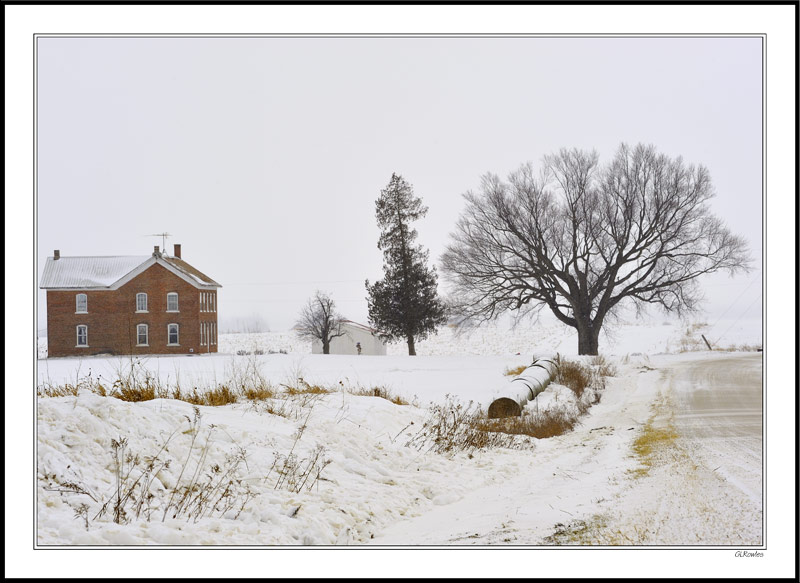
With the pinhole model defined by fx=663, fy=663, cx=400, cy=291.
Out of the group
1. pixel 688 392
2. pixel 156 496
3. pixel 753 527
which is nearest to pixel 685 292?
pixel 688 392

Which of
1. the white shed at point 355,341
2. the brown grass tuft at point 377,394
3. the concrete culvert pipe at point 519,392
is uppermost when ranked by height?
the brown grass tuft at point 377,394

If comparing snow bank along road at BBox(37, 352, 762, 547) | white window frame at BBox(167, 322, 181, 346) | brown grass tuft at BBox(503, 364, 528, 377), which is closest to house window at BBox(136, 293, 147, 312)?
white window frame at BBox(167, 322, 181, 346)

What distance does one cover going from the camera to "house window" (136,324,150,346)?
44969mm

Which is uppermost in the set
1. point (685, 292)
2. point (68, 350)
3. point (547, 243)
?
point (547, 243)

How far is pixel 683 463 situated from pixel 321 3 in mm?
7180

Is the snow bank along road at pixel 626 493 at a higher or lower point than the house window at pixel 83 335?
higher

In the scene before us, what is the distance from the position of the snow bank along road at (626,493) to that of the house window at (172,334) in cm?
3780

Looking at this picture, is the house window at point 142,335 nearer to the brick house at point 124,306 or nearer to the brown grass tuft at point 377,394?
the brick house at point 124,306

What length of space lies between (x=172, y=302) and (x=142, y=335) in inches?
117

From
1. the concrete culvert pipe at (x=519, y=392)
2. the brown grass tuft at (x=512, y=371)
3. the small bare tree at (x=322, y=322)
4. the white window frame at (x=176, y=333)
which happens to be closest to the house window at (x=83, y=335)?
the white window frame at (x=176, y=333)

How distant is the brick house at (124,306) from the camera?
44.0 meters

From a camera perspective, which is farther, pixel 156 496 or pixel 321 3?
pixel 321 3

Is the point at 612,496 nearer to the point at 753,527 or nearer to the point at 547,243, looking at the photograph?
the point at 753,527

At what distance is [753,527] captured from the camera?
19.5 feet
